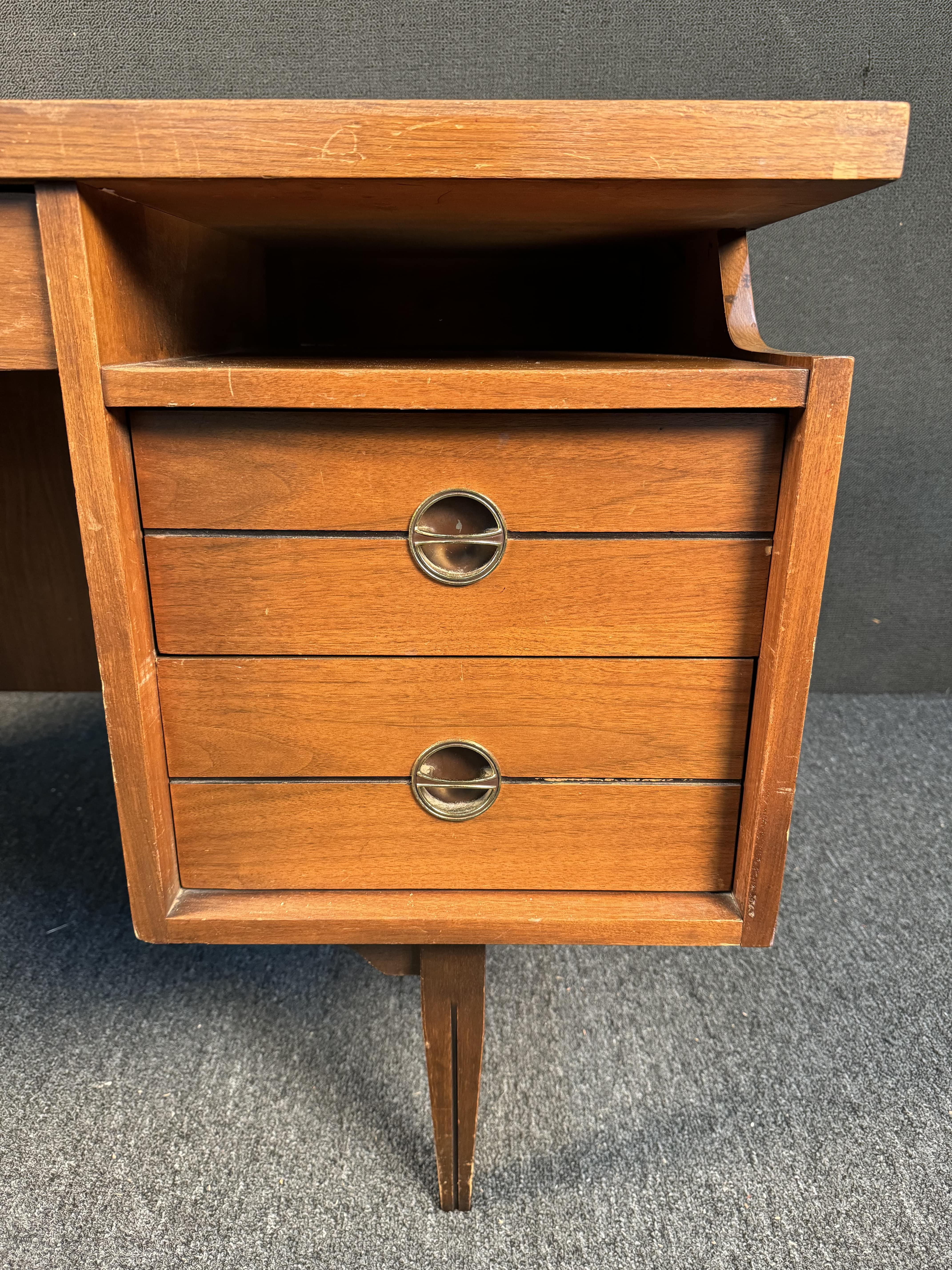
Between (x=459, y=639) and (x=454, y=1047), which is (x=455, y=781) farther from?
(x=454, y=1047)

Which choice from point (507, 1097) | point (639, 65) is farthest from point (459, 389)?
point (639, 65)

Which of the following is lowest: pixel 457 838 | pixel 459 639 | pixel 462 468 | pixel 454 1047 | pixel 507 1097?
pixel 507 1097

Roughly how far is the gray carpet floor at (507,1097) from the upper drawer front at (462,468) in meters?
0.52

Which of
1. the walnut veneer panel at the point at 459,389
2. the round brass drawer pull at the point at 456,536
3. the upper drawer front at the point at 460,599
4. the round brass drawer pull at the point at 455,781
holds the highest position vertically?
the walnut veneer panel at the point at 459,389

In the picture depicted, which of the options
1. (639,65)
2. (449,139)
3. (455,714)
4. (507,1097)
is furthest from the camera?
(639,65)

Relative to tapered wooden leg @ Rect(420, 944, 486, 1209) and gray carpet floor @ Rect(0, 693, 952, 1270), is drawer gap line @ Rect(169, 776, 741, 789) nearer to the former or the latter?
tapered wooden leg @ Rect(420, 944, 486, 1209)

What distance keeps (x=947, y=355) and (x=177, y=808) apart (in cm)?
131

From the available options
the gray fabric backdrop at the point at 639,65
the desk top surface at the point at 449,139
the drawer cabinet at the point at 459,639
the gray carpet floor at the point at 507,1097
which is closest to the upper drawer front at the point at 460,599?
the drawer cabinet at the point at 459,639

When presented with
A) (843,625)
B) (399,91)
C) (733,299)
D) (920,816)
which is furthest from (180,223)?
(843,625)

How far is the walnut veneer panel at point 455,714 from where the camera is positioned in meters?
0.52

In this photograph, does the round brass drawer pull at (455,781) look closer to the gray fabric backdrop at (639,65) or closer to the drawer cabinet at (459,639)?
the drawer cabinet at (459,639)

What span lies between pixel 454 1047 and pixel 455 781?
0.21m

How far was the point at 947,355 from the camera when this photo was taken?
1320 millimetres

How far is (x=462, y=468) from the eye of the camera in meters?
0.49
